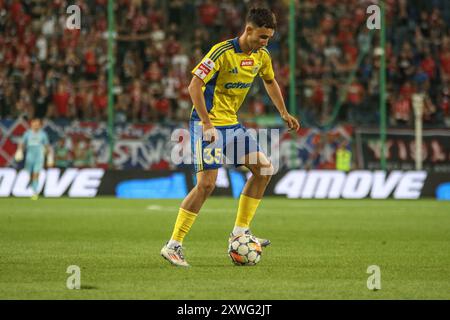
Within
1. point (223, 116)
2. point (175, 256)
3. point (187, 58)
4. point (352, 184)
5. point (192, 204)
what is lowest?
point (352, 184)

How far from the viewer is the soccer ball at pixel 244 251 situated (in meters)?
10.4

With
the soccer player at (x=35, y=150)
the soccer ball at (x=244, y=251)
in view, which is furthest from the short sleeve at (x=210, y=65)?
the soccer player at (x=35, y=150)

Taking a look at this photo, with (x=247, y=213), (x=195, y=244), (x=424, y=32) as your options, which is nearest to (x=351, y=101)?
(x=424, y=32)

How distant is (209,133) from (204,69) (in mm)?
705

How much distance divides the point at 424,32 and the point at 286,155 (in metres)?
7.32

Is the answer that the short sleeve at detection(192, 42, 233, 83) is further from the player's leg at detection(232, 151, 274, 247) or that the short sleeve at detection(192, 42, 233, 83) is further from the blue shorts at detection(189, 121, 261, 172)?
the player's leg at detection(232, 151, 274, 247)

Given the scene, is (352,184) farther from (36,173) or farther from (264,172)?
(264,172)

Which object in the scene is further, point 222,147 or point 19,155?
point 19,155

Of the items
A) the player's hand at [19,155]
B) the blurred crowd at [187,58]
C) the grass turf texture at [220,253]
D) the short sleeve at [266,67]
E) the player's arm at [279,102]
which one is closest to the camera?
the grass turf texture at [220,253]

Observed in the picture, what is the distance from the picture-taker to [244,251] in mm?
10391

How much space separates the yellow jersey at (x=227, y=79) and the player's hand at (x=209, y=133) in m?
0.43

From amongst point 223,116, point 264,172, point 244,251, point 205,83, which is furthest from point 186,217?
point 205,83

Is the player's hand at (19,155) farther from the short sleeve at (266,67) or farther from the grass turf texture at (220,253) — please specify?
the short sleeve at (266,67)

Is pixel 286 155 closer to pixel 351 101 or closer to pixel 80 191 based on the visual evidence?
pixel 351 101
